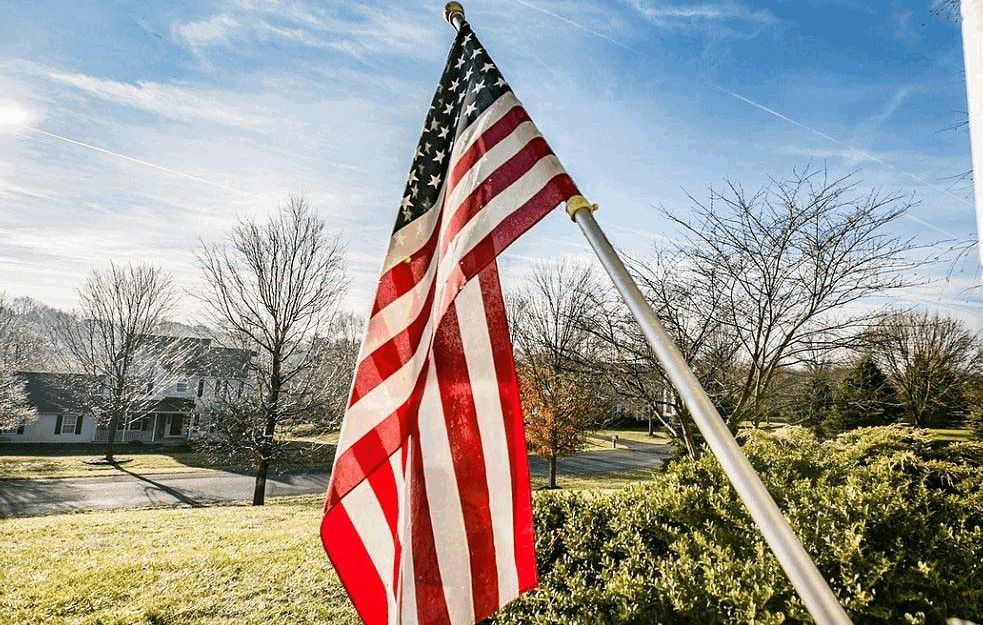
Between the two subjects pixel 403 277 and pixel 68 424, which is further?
pixel 68 424

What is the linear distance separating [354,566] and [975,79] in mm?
2315

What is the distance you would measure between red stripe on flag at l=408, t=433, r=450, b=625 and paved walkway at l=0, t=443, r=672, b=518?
20528 mm

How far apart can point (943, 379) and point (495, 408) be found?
921 inches

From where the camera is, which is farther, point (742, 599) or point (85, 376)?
point (85, 376)

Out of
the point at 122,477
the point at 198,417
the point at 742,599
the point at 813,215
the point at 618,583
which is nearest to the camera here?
the point at 742,599

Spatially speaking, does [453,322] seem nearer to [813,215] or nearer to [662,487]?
[662,487]

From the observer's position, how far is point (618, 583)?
3482mm

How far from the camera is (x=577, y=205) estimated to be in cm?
179

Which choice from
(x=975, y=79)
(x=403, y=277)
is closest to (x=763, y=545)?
(x=403, y=277)

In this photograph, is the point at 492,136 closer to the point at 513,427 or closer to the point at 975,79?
the point at 513,427

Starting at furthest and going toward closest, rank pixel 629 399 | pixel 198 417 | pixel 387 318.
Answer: pixel 198 417
pixel 629 399
pixel 387 318

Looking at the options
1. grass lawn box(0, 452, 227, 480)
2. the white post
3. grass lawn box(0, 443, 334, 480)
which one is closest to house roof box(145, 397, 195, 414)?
grass lawn box(0, 443, 334, 480)

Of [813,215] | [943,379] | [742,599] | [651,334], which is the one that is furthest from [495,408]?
[943,379]

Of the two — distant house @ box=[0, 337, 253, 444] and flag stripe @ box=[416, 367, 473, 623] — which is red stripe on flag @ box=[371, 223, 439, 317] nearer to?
flag stripe @ box=[416, 367, 473, 623]
